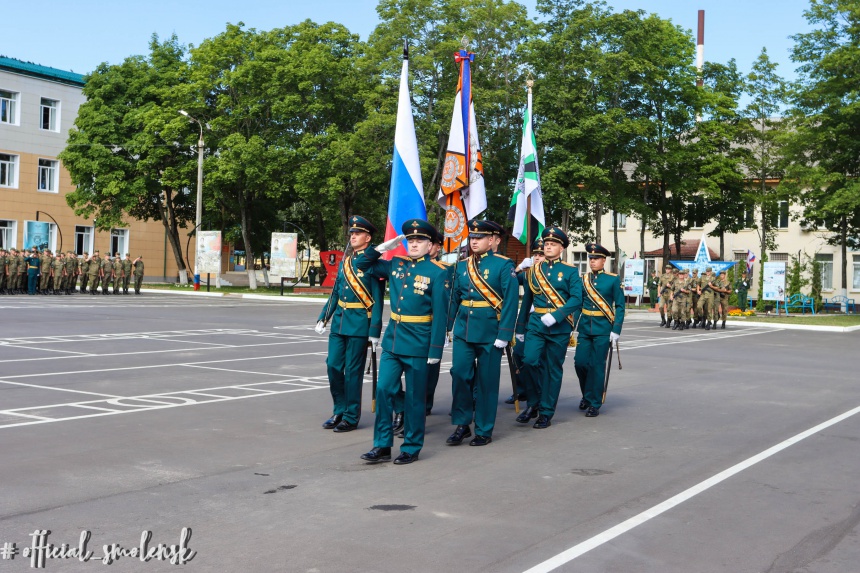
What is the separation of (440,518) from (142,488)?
2178 mm

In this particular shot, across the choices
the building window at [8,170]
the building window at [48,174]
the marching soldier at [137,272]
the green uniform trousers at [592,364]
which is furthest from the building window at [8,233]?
the green uniform trousers at [592,364]

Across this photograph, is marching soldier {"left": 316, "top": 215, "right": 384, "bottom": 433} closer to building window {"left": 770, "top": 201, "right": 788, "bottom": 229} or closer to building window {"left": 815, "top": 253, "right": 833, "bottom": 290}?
building window {"left": 770, "top": 201, "right": 788, "bottom": 229}

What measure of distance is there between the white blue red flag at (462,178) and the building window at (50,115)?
5037 centimetres

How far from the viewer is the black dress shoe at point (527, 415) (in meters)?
10.1

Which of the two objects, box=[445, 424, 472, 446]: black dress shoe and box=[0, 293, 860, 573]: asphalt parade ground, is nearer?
box=[0, 293, 860, 573]: asphalt parade ground

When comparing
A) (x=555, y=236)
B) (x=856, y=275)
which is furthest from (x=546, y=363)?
(x=856, y=275)

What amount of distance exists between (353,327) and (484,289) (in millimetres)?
1317

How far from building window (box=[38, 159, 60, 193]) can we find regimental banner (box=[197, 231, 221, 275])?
1663 centimetres

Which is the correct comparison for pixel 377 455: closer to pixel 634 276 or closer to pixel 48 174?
pixel 634 276

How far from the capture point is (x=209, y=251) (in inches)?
1759

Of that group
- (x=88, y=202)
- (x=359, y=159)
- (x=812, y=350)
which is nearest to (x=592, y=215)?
(x=359, y=159)

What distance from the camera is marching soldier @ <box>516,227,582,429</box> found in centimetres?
994

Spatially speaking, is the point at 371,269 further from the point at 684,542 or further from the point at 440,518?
the point at 684,542

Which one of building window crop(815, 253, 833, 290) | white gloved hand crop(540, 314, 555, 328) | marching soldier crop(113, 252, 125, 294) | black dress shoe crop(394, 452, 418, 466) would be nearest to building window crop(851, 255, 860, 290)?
building window crop(815, 253, 833, 290)
